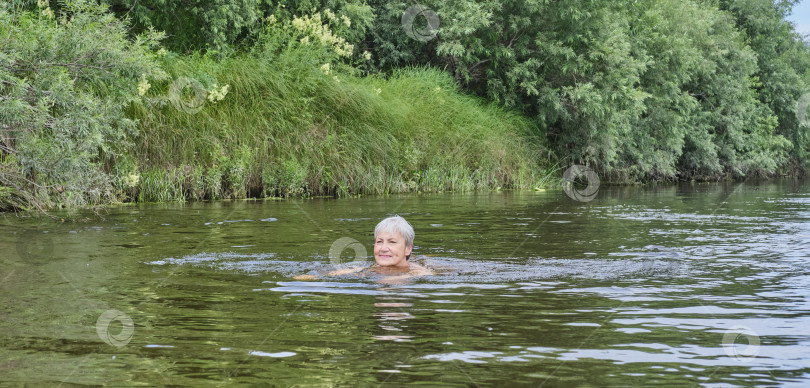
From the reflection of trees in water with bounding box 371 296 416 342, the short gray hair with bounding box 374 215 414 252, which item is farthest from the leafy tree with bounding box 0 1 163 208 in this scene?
the reflection of trees in water with bounding box 371 296 416 342

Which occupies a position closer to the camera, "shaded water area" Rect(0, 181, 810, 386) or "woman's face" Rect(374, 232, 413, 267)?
"shaded water area" Rect(0, 181, 810, 386)

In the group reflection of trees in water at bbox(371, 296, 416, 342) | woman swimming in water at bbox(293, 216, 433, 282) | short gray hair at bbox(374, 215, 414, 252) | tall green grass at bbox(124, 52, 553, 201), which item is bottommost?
reflection of trees in water at bbox(371, 296, 416, 342)

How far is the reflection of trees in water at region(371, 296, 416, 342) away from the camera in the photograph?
18.7ft

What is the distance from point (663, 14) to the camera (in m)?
39.2

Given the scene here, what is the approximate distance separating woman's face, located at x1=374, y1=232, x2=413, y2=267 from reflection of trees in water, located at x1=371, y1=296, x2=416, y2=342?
1.36 m

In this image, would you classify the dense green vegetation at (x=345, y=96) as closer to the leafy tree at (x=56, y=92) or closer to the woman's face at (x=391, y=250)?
the leafy tree at (x=56, y=92)

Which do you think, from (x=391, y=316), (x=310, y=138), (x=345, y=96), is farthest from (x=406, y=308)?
(x=345, y=96)

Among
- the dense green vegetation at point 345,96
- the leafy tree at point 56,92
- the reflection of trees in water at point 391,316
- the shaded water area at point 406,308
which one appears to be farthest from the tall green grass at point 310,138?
the reflection of trees in water at point 391,316

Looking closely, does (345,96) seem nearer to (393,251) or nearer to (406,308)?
(393,251)

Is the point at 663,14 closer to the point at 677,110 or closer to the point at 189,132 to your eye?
the point at 677,110

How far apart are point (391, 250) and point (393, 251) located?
0.02 metres

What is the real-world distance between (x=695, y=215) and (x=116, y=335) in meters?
14.1

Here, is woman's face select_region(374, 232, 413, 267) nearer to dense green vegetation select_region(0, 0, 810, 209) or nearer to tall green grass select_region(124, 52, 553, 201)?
dense green vegetation select_region(0, 0, 810, 209)

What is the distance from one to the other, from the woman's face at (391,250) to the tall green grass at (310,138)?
32.0 feet
